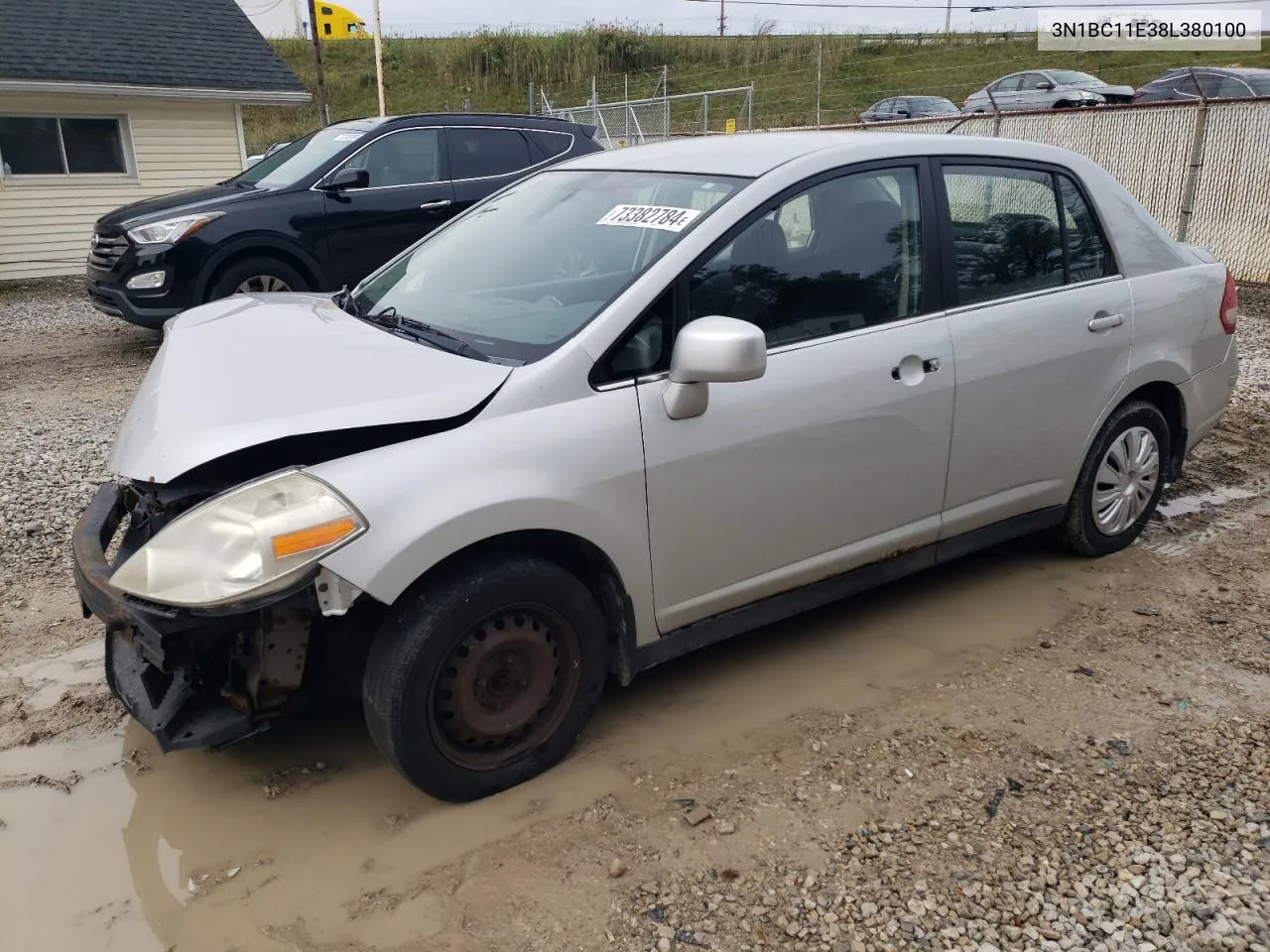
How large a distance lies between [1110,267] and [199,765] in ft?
12.7

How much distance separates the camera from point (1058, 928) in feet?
8.07

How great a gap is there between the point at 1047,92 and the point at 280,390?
22.3 meters

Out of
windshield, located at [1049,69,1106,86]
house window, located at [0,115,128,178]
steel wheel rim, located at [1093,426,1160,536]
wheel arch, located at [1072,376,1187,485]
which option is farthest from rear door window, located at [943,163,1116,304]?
windshield, located at [1049,69,1106,86]

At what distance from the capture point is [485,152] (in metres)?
9.26

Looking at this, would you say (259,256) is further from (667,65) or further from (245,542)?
(667,65)

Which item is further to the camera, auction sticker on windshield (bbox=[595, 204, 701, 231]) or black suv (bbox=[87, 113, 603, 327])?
black suv (bbox=[87, 113, 603, 327])

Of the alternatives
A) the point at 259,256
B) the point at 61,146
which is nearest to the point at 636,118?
the point at 61,146

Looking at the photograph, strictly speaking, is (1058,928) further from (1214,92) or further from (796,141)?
(1214,92)

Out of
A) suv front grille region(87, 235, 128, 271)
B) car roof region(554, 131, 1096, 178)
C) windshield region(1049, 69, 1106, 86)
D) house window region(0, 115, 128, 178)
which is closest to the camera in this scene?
car roof region(554, 131, 1096, 178)

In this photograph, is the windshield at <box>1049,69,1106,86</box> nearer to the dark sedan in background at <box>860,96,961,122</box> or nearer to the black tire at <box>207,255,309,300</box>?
the dark sedan in background at <box>860,96,961,122</box>

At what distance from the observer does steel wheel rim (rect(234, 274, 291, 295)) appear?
821 centimetres

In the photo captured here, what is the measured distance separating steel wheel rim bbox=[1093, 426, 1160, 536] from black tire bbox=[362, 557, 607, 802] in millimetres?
2546

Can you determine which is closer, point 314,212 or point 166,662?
point 166,662

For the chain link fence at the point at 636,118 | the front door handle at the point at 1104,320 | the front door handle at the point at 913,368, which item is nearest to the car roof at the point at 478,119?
the front door handle at the point at 1104,320
